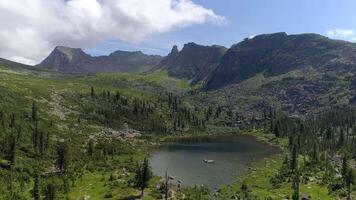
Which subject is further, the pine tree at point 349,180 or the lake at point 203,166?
the lake at point 203,166

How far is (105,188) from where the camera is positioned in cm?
11869

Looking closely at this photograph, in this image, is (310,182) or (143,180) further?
(310,182)

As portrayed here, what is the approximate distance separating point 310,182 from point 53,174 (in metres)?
82.6

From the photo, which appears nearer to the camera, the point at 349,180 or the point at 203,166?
the point at 349,180

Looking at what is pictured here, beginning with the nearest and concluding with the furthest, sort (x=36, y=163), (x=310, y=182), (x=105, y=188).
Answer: (x=105, y=188) → (x=310, y=182) → (x=36, y=163)

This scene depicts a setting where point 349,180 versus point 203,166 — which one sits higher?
point 349,180

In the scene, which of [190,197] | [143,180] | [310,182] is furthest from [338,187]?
[143,180]

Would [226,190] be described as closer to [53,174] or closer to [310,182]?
[310,182]

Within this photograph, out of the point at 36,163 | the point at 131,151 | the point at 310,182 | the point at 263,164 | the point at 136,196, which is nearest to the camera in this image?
the point at 136,196

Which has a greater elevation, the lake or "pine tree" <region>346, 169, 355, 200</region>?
"pine tree" <region>346, 169, 355, 200</region>

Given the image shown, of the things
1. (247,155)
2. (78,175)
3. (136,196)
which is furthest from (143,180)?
(247,155)

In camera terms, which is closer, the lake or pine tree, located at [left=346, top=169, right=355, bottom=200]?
pine tree, located at [left=346, top=169, right=355, bottom=200]

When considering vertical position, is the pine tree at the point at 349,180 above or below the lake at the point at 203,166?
above

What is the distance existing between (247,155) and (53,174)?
9519cm
